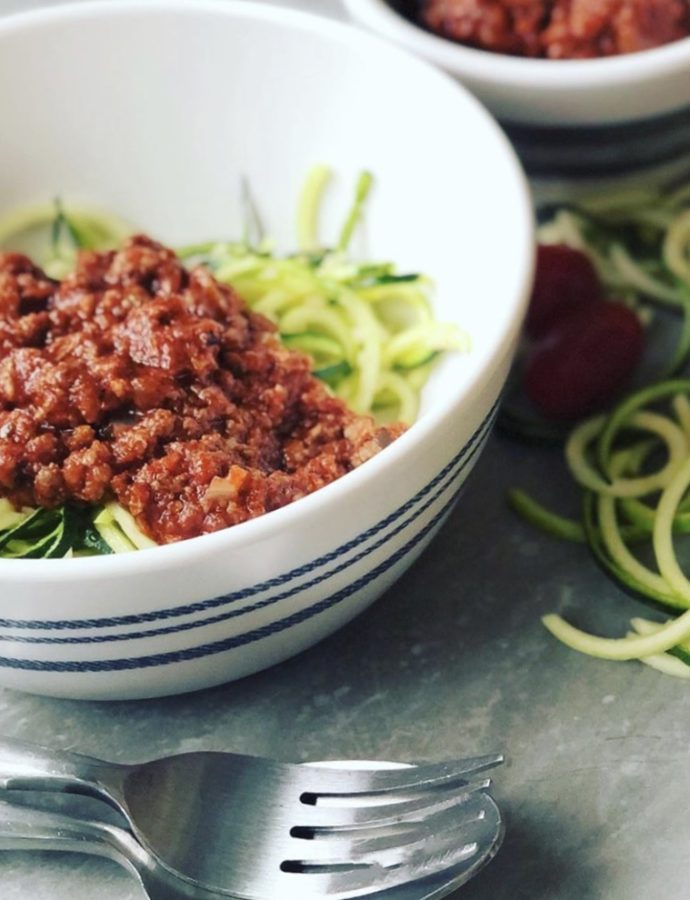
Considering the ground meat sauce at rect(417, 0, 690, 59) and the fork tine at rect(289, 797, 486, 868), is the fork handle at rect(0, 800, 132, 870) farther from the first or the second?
the ground meat sauce at rect(417, 0, 690, 59)

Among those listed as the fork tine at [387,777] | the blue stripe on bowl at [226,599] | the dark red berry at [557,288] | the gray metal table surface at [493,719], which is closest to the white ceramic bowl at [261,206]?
the blue stripe on bowl at [226,599]

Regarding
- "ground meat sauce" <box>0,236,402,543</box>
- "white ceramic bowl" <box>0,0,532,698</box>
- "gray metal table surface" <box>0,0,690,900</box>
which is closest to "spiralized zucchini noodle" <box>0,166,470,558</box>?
"white ceramic bowl" <box>0,0,532,698</box>

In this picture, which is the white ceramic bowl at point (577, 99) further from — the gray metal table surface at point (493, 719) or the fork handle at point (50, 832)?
the fork handle at point (50, 832)

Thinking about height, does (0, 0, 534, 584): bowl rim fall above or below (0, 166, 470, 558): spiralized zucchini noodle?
above

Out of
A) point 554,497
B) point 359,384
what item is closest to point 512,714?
point 554,497

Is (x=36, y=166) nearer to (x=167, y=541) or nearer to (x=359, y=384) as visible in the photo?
(x=359, y=384)

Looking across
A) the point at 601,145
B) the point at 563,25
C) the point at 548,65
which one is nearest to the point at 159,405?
the point at 548,65
